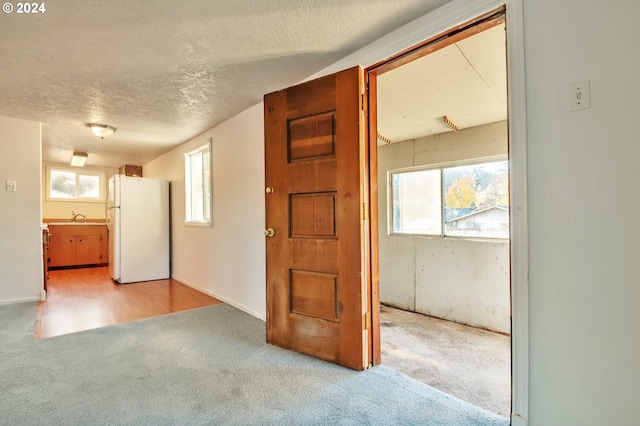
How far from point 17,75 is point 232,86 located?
1710mm

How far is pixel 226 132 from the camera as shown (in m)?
3.88

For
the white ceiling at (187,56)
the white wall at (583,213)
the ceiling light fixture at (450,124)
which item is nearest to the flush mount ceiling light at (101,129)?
the white ceiling at (187,56)

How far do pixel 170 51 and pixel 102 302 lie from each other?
129 inches

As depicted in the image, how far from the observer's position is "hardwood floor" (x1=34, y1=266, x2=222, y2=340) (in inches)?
121

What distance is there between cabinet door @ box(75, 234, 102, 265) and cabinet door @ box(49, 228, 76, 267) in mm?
84

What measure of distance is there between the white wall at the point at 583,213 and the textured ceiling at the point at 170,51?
74 centimetres

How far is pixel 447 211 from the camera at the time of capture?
395cm

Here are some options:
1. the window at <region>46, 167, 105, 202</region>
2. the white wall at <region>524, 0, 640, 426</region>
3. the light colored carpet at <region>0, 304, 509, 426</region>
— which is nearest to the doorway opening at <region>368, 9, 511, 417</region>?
the white wall at <region>524, 0, 640, 426</region>

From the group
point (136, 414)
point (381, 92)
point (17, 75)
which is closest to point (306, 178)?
point (381, 92)

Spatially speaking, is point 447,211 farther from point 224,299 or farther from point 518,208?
point 224,299

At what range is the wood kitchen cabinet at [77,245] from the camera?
20.5 ft

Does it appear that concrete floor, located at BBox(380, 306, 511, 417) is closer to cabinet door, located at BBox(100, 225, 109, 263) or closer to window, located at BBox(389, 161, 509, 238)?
window, located at BBox(389, 161, 509, 238)

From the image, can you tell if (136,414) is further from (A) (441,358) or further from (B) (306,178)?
(A) (441,358)

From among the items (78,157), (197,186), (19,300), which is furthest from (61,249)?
(197,186)
